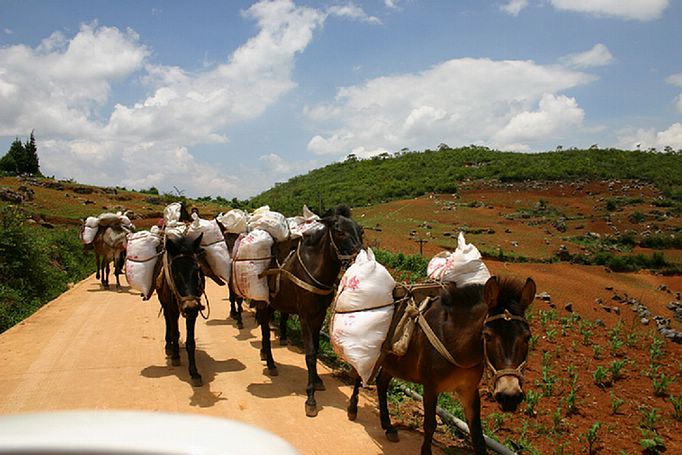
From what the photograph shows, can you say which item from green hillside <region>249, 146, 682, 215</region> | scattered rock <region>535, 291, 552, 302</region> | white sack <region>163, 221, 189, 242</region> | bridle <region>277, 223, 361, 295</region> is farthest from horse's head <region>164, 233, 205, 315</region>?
green hillside <region>249, 146, 682, 215</region>

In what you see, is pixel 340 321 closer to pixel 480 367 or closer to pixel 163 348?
pixel 480 367

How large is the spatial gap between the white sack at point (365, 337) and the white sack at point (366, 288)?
0.27 feet

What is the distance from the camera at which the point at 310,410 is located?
19.7 feet

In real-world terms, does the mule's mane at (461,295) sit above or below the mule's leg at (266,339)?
above

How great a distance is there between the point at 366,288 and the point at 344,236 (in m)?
1.43

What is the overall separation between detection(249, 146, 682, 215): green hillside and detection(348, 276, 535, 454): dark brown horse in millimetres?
35246

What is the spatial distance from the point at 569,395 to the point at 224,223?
7027 mm

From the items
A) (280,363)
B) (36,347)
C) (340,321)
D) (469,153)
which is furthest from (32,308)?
(469,153)

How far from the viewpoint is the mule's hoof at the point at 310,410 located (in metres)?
5.96

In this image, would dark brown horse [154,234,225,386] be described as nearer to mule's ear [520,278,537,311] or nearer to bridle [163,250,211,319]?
bridle [163,250,211,319]

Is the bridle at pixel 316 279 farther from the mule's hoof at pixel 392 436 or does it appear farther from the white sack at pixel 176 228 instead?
the mule's hoof at pixel 392 436

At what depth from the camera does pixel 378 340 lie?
4867 mm

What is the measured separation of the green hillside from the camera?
1807 inches

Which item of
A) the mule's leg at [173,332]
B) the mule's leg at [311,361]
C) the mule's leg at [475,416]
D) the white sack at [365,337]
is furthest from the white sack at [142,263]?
the mule's leg at [475,416]
